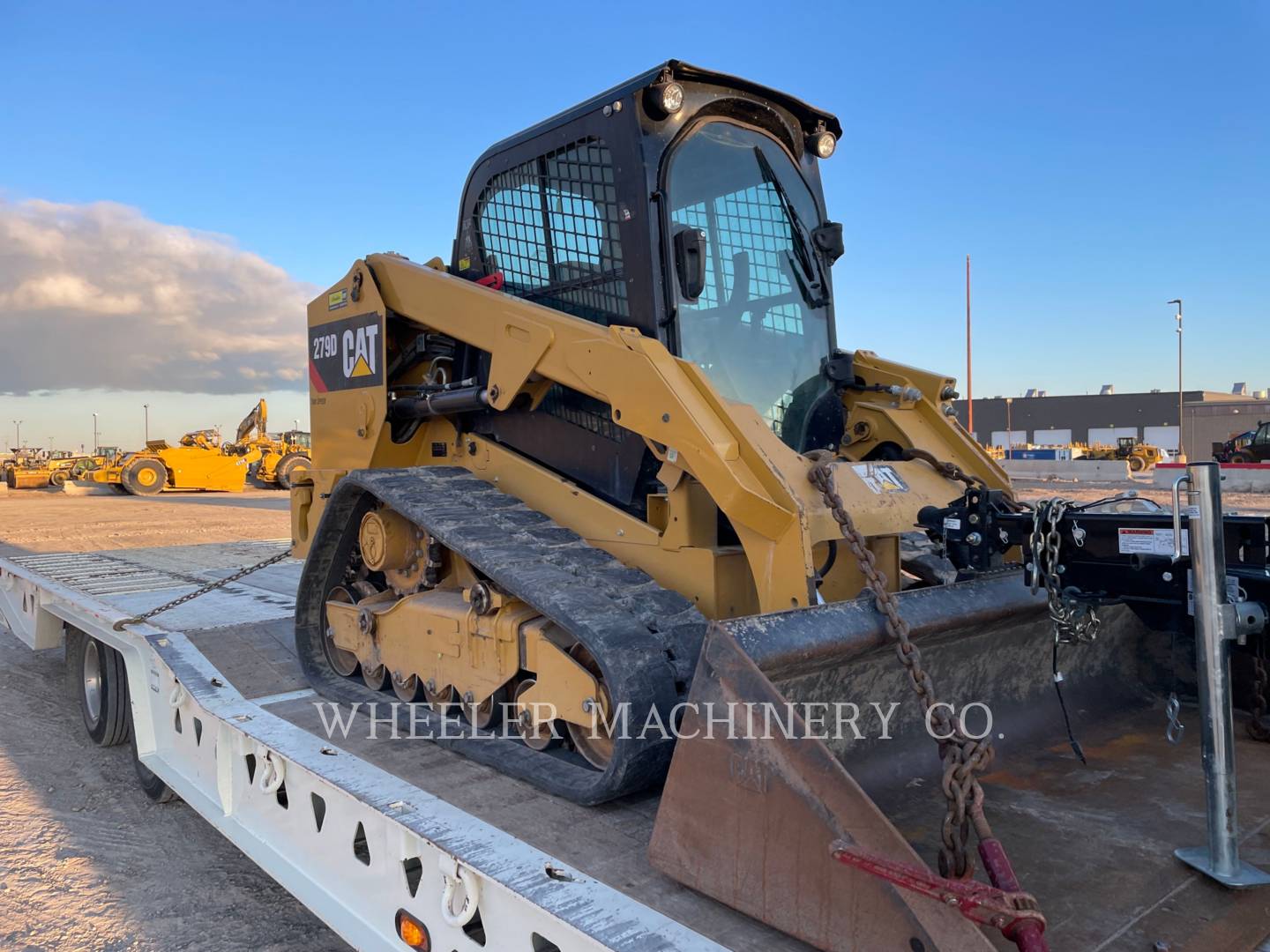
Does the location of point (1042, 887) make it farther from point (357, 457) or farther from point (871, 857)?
point (357, 457)

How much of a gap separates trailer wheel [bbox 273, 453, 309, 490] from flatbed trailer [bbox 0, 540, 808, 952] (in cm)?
Answer: 2780

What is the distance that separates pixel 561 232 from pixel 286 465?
30170 mm

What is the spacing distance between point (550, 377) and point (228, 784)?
6.48 ft

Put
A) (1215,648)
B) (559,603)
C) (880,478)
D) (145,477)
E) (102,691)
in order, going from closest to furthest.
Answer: (1215,648) → (559,603) → (880,478) → (102,691) → (145,477)

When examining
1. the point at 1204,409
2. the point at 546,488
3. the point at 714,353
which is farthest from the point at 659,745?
the point at 1204,409

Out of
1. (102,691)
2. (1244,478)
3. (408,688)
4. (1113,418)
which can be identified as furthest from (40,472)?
(1113,418)

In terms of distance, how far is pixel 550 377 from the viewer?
145 inches

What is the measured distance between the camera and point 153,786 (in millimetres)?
4535

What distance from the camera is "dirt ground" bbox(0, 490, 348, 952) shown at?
3322mm

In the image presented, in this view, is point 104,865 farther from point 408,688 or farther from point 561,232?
point 561,232

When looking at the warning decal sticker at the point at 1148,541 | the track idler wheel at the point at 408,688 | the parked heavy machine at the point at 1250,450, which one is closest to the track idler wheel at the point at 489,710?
the track idler wheel at the point at 408,688

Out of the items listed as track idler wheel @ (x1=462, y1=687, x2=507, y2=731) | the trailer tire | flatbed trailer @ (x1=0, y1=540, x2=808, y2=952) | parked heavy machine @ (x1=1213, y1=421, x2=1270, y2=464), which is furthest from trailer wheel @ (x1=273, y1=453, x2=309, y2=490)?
parked heavy machine @ (x1=1213, y1=421, x2=1270, y2=464)

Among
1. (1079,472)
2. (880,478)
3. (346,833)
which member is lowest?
(1079,472)

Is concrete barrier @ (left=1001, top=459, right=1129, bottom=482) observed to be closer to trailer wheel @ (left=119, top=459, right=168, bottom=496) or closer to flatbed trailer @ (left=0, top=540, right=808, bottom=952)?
trailer wheel @ (left=119, top=459, right=168, bottom=496)
